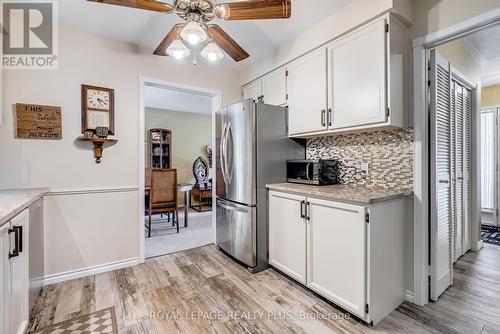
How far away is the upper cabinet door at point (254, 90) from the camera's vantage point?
3178 millimetres

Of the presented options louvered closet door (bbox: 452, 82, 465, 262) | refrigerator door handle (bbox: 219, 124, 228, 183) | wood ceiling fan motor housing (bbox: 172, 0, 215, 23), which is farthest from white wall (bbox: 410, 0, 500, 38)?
refrigerator door handle (bbox: 219, 124, 228, 183)

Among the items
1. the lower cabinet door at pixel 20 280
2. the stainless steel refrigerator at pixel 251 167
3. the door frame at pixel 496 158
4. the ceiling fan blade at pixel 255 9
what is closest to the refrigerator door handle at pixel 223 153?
the stainless steel refrigerator at pixel 251 167

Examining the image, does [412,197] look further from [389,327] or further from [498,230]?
[498,230]

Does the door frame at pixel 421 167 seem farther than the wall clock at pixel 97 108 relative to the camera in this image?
No

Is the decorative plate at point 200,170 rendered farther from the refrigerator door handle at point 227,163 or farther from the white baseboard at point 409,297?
the white baseboard at point 409,297

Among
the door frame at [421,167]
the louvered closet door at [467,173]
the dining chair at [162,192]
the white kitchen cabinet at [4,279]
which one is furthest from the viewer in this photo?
the dining chair at [162,192]

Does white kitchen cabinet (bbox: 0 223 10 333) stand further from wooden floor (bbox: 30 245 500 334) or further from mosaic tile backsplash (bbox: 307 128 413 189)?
mosaic tile backsplash (bbox: 307 128 413 189)

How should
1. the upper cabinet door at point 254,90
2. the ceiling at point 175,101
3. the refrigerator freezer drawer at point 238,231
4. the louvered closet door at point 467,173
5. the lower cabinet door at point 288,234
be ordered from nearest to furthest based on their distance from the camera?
the lower cabinet door at point 288,234
the refrigerator freezer drawer at point 238,231
the louvered closet door at point 467,173
the upper cabinet door at point 254,90
the ceiling at point 175,101

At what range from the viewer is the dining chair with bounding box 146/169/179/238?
149 inches

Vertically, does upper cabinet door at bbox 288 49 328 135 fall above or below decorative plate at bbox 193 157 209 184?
above

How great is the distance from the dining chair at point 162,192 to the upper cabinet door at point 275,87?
207 cm

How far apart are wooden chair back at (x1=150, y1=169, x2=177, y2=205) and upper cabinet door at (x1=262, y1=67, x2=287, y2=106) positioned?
6.76ft

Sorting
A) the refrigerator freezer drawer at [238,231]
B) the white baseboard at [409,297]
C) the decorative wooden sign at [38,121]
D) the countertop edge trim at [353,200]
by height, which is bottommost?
the white baseboard at [409,297]

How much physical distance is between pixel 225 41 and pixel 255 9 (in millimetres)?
411
